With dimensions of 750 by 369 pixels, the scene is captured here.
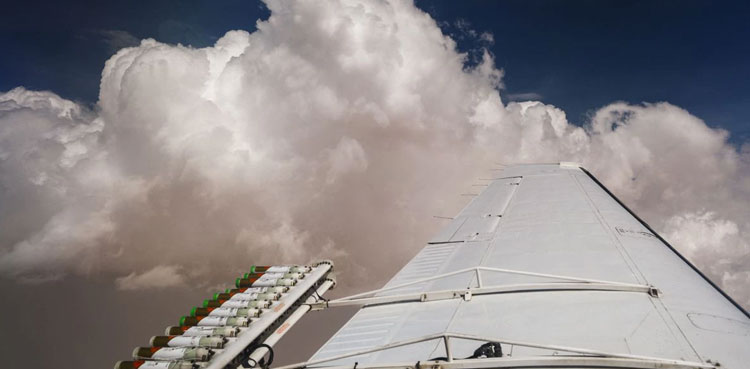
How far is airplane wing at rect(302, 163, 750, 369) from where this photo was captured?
14.9 feet

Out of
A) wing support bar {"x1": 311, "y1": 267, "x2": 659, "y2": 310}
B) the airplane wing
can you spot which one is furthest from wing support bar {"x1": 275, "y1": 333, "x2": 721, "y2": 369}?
wing support bar {"x1": 311, "y1": 267, "x2": 659, "y2": 310}

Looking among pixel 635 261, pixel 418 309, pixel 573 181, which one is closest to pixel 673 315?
pixel 635 261

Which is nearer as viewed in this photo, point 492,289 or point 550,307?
point 550,307

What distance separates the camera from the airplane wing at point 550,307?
454 centimetres

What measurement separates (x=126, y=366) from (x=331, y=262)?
208 inches

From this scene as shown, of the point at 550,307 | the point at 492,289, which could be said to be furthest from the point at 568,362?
the point at 492,289

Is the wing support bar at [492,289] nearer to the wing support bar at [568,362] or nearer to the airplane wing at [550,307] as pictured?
the airplane wing at [550,307]

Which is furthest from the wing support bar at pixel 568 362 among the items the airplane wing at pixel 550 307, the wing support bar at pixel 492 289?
the wing support bar at pixel 492 289

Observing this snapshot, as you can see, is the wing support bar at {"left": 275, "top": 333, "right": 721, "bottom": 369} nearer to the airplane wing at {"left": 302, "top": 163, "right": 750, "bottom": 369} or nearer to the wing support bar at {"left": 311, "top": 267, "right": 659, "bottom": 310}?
the airplane wing at {"left": 302, "top": 163, "right": 750, "bottom": 369}

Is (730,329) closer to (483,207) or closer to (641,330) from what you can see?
(641,330)

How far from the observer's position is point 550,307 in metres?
6.07

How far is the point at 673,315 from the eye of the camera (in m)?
5.43

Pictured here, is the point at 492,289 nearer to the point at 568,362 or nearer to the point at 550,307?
the point at 550,307

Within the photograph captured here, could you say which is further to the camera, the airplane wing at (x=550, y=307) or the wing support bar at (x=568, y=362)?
the airplane wing at (x=550, y=307)
